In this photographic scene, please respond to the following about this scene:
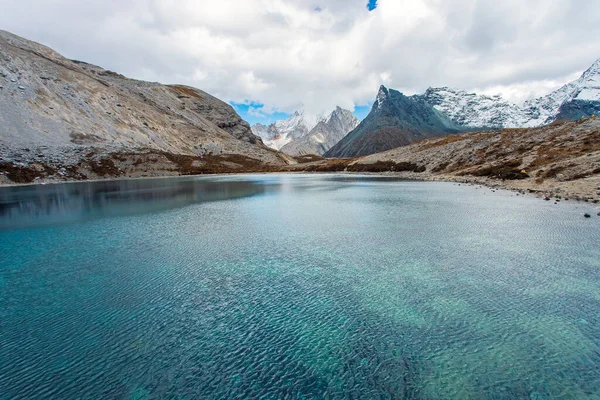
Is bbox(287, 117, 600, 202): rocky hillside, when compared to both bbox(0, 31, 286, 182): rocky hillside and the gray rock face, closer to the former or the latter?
bbox(0, 31, 286, 182): rocky hillside

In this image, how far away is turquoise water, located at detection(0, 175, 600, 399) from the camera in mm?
10984

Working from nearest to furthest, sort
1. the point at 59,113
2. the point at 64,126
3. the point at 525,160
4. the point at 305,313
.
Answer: the point at 305,313 < the point at 525,160 < the point at 64,126 < the point at 59,113

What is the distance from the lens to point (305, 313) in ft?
51.7

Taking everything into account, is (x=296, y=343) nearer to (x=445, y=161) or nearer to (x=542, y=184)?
(x=542, y=184)

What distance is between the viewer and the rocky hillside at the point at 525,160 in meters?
54.7

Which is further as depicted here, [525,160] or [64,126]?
[64,126]

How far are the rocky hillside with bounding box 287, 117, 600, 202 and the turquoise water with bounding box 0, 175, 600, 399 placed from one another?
98.9 ft

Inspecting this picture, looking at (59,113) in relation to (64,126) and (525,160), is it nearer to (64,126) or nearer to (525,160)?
(64,126)

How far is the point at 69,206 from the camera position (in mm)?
51781

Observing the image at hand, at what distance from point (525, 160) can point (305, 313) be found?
271 feet

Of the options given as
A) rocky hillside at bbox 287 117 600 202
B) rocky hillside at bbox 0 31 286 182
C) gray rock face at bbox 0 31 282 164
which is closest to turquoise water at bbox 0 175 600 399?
rocky hillside at bbox 287 117 600 202

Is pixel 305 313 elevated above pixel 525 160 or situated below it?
below

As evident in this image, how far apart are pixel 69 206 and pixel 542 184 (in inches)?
3271

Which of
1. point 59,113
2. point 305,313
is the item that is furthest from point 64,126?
point 305,313
